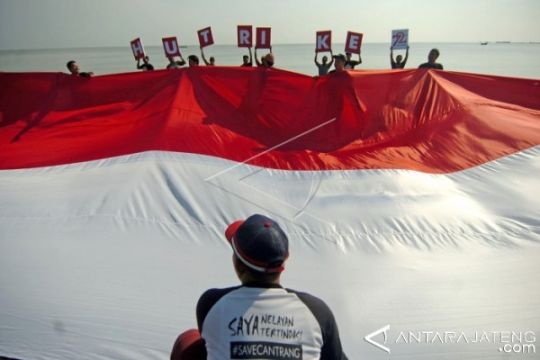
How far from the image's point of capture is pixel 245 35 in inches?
238

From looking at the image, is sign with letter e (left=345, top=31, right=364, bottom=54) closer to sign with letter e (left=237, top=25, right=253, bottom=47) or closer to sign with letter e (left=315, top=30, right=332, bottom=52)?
sign with letter e (left=315, top=30, right=332, bottom=52)

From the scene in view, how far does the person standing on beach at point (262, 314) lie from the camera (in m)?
1.00

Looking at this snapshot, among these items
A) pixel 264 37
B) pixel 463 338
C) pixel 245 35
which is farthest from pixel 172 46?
pixel 463 338

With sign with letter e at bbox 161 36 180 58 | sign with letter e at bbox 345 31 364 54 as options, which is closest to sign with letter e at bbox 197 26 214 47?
sign with letter e at bbox 161 36 180 58

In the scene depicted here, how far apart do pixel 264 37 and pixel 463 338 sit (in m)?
5.18

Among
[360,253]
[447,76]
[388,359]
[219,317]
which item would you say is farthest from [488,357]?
[447,76]

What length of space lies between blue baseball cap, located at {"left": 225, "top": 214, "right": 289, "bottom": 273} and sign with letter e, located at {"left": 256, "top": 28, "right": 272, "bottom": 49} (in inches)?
209

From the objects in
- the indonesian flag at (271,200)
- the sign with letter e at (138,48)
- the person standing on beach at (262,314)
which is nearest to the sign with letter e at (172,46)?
the sign with letter e at (138,48)

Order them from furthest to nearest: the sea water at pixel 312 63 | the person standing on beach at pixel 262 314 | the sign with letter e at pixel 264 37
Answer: the sea water at pixel 312 63
the sign with letter e at pixel 264 37
the person standing on beach at pixel 262 314

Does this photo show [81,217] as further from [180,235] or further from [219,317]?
[219,317]

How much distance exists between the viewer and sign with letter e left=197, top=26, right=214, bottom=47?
600 centimetres

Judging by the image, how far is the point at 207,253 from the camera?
2.35 meters

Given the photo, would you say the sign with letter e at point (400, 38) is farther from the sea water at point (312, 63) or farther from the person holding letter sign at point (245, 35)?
the sea water at point (312, 63)

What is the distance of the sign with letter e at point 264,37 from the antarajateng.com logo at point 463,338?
4990 millimetres
